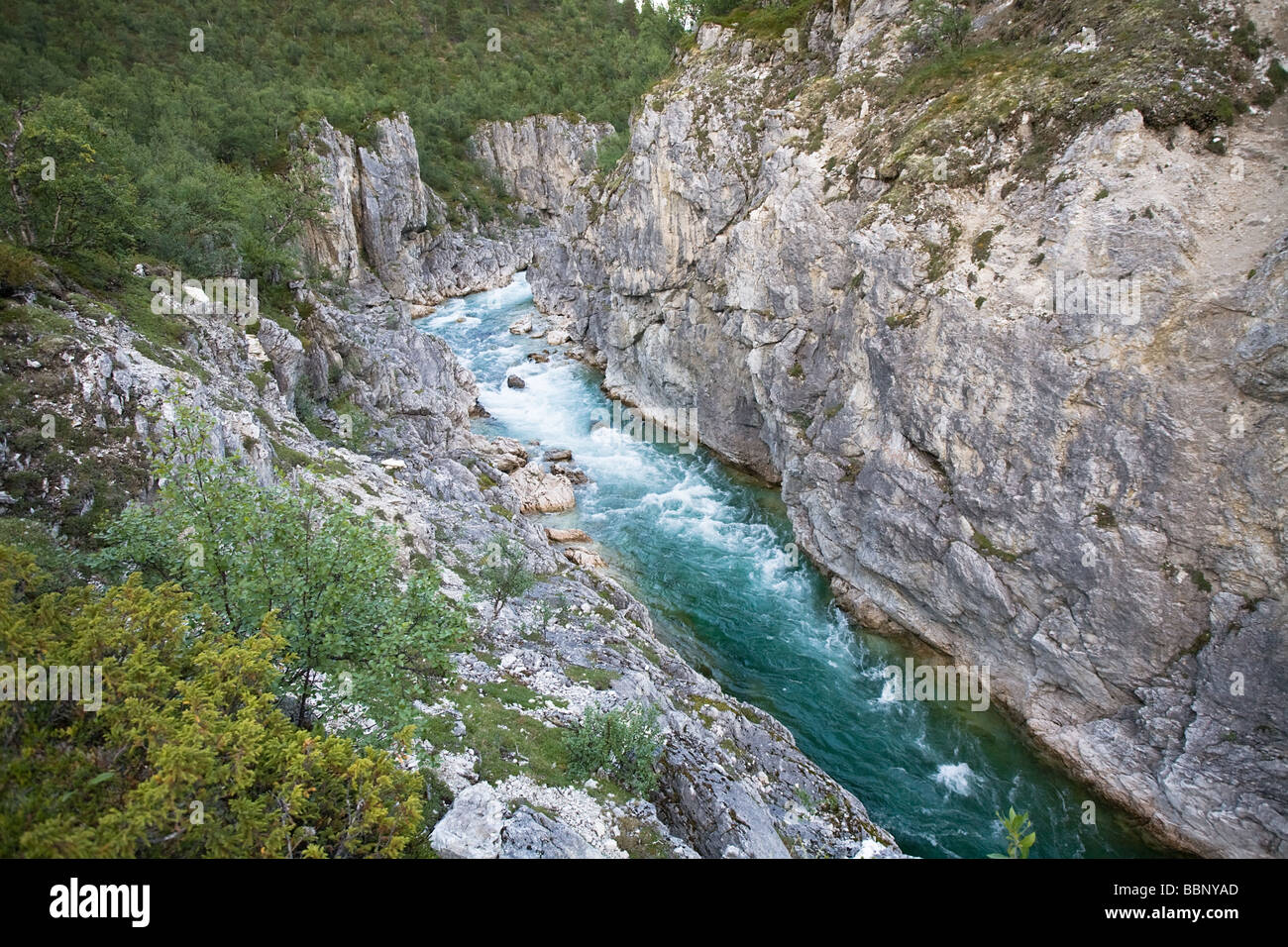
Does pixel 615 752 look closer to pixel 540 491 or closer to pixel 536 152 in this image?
pixel 540 491

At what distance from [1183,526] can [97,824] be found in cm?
2480

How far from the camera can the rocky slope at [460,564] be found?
12.0 metres

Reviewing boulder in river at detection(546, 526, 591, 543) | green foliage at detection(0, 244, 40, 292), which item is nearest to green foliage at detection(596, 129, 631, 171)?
boulder in river at detection(546, 526, 591, 543)

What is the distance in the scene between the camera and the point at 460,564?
71.4ft

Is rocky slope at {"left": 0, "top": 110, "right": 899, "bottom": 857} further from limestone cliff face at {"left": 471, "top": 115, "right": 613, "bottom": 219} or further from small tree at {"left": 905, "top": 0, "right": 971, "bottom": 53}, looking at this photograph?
limestone cliff face at {"left": 471, "top": 115, "right": 613, "bottom": 219}

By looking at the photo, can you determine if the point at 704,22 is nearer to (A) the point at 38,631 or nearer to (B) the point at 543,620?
(B) the point at 543,620

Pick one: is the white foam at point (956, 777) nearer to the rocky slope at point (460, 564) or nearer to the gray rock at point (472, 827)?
the rocky slope at point (460, 564)

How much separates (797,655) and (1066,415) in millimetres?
13047

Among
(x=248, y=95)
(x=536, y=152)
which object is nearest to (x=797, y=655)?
(x=248, y=95)

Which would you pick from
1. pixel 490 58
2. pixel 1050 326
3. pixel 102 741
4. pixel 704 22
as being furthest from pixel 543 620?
pixel 490 58
